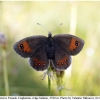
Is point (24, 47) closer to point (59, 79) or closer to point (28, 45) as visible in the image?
point (28, 45)

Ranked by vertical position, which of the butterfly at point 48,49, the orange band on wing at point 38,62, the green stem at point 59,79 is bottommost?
the green stem at point 59,79

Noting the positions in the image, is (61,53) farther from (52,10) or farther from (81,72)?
(52,10)

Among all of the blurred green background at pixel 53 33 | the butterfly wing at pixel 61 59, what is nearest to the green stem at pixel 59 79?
the butterfly wing at pixel 61 59

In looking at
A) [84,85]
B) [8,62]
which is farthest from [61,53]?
[8,62]

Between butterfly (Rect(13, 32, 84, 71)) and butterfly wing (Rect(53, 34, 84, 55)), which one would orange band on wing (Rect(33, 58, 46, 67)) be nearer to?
butterfly (Rect(13, 32, 84, 71))

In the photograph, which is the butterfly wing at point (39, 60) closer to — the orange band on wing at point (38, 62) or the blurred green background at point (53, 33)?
the orange band on wing at point (38, 62)

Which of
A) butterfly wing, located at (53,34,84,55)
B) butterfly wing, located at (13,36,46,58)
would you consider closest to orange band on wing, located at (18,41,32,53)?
butterfly wing, located at (13,36,46,58)

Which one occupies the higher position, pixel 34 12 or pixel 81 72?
pixel 34 12

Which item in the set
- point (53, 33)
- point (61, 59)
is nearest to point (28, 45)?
point (61, 59)
